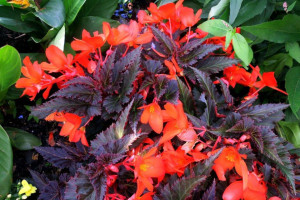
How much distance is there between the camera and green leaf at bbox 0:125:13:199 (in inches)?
42.5

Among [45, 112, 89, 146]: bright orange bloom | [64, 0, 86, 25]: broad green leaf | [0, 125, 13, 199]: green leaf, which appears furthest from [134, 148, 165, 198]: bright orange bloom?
[64, 0, 86, 25]: broad green leaf

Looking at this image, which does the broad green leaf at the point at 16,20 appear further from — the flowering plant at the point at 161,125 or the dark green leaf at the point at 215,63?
the dark green leaf at the point at 215,63

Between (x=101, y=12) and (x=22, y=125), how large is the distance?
74cm

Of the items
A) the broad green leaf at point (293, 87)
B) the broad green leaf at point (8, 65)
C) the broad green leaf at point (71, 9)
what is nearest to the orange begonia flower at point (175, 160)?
the broad green leaf at point (293, 87)

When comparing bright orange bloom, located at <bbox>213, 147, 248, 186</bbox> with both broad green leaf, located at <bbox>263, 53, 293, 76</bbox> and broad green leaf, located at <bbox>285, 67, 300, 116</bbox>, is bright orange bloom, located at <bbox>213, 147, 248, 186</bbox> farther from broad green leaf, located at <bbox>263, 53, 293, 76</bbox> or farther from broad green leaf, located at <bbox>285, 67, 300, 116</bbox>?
broad green leaf, located at <bbox>263, 53, 293, 76</bbox>

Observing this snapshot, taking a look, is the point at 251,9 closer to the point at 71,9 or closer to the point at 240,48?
the point at 240,48

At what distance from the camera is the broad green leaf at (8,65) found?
1161 millimetres

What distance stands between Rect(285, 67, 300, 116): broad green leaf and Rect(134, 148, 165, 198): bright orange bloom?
0.63 meters

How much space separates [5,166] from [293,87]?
Answer: 1165mm

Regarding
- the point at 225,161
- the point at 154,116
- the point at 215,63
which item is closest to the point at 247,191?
the point at 225,161

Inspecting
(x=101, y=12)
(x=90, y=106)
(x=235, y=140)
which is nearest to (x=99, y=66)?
(x=90, y=106)

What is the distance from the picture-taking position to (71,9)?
4.72ft

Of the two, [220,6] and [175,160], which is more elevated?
[220,6]

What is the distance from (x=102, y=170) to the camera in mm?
853
